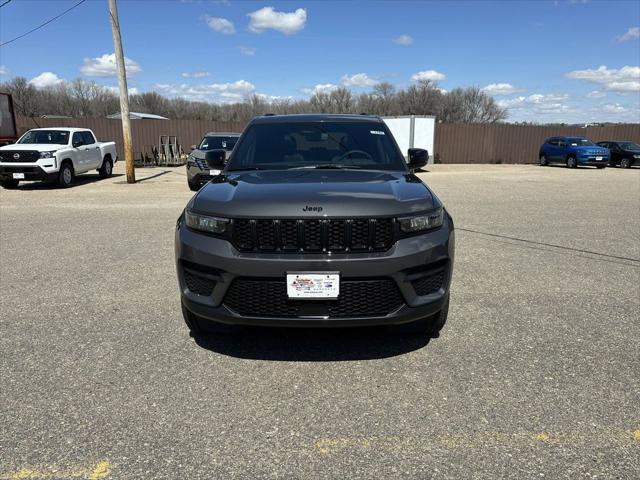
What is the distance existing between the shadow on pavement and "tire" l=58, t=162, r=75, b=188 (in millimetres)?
12901

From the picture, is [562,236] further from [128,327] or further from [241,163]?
[128,327]

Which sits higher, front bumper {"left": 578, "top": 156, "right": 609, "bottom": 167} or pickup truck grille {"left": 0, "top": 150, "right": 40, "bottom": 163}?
pickup truck grille {"left": 0, "top": 150, "right": 40, "bottom": 163}

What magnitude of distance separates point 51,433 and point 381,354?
2.08m

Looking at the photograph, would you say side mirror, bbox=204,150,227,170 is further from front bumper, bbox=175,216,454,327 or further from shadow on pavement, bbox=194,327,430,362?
shadow on pavement, bbox=194,327,430,362

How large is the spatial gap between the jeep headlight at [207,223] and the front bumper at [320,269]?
53 millimetres

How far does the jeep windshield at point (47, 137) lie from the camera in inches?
578

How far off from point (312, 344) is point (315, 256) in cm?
94

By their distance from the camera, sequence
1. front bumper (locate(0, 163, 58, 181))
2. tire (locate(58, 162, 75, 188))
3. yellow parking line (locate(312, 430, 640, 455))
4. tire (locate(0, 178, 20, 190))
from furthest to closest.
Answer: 1. tire (locate(58, 162, 75, 188))
2. tire (locate(0, 178, 20, 190))
3. front bumper (locate(0, 163, 58, 181))
4. yellow parking line (locate(312, 430, 640, 455))

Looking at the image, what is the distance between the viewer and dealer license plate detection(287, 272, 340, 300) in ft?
9.54

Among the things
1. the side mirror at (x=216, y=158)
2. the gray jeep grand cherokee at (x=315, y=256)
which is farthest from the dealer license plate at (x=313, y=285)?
the side mirror at (x=216, y=158)

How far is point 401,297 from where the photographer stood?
3.03 m

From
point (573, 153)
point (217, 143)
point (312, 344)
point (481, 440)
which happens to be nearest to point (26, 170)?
point (217, 143)

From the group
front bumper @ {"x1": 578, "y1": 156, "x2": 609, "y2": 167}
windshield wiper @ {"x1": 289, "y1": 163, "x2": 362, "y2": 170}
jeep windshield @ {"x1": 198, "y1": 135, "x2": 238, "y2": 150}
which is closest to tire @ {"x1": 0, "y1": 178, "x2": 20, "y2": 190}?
jeep windshield @ {"x1": 198, "y1": 135, "x2": 238, "y2": 150}

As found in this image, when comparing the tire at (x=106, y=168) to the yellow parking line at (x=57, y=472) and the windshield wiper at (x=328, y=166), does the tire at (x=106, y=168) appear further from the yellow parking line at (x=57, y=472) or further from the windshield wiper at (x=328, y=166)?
the yellow parking line at (x=57, y=472)
